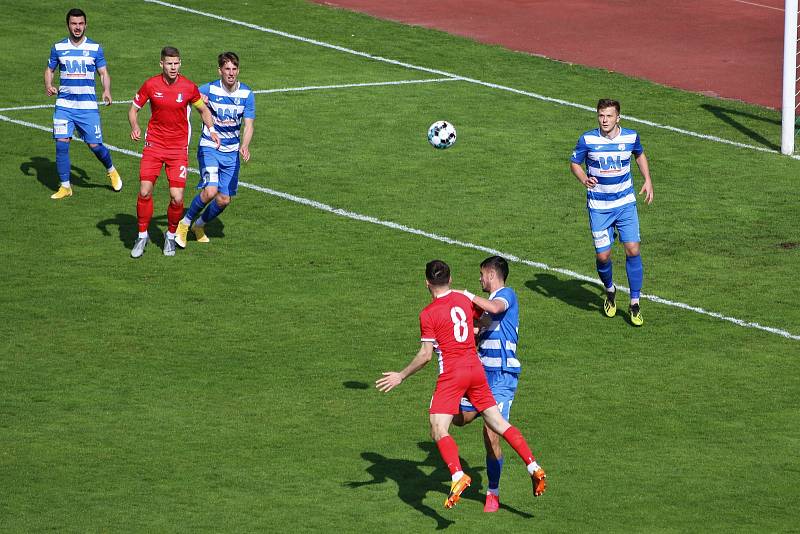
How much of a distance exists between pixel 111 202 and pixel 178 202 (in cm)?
262

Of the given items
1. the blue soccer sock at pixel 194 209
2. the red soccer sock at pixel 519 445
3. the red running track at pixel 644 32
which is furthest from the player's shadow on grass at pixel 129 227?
the red running track at pixel 644 32

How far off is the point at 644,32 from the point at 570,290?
1450 cm

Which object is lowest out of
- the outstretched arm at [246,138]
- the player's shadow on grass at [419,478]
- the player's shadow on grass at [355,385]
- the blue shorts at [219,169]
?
the player's shadow on grass at [419,478]

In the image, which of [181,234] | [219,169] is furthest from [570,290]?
[181,234]

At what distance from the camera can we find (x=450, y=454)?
36.3 feet

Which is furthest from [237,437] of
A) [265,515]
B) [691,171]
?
[691,171]

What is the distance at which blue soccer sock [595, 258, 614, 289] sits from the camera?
1614 cm

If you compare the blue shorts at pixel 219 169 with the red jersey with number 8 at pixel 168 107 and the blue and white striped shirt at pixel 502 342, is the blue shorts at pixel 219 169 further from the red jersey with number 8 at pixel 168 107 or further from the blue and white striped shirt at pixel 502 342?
the blue and white striped shirt at pixel 502 342

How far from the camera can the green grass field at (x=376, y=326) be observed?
39.0ft

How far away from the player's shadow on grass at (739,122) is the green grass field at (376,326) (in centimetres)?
Result: 7

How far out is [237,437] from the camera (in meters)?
13.0

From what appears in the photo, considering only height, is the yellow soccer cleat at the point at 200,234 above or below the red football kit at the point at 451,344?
below

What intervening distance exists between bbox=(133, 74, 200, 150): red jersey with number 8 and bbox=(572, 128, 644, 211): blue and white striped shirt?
4527 mm

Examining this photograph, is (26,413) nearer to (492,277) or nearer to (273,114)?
(492,277)
